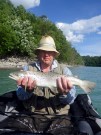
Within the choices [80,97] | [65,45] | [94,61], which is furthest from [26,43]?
[94,61]

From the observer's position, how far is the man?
18.0 ft

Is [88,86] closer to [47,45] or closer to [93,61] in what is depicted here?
[47,45]

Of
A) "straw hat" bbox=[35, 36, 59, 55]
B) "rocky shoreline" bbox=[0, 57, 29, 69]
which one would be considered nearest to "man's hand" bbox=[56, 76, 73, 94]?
"straw hat" bbox=[35, 36, 59, 55]

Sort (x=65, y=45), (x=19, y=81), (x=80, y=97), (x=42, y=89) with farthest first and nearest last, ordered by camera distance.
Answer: (x=65, y=45) → (x=80, y=97) → (x=42, y=89) → (x=19, y=81)

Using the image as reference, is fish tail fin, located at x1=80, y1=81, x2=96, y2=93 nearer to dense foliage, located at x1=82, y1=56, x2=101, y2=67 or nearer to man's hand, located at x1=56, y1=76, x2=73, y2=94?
man's hand, located at x1=56, y1=76, x2=73, y2=94

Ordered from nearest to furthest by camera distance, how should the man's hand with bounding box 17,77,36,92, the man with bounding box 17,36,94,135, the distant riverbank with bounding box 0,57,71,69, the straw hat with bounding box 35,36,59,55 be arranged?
the man's hand with bounding box 17,77,36,92, the man with bounding box 17,36,94,135, the straw hat with bounding box 35,36,59,55, the distant riverbank with bounding box 0,57,71,69

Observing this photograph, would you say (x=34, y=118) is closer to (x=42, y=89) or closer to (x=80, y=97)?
(x=42, y=89)

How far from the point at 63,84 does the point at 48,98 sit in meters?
0.51

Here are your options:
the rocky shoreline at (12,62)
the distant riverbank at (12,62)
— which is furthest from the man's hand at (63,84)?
the rocky shoreline at (12,62)

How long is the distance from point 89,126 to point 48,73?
3.31 ft

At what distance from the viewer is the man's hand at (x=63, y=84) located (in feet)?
17.7

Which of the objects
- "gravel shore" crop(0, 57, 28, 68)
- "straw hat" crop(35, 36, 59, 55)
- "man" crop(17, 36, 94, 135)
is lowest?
"gravel shore" crop(0, 57, 28, 68)

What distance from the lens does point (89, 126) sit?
5.67 m

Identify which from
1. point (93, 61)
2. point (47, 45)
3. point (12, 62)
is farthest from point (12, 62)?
point (93, 61)
